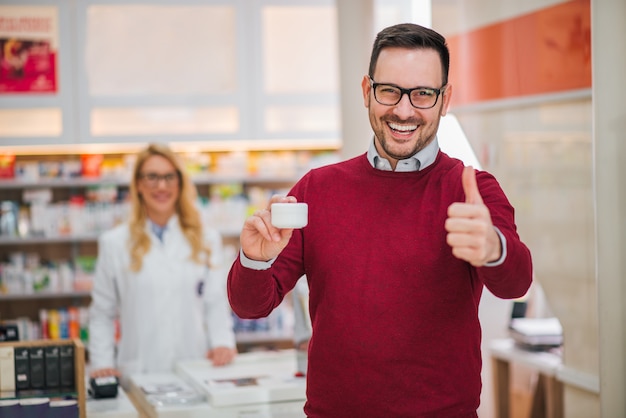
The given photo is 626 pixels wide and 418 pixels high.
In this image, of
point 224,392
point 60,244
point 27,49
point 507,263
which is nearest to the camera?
point 507,263

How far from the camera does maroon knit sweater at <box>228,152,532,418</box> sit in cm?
201

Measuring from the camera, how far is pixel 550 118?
396 centimetres

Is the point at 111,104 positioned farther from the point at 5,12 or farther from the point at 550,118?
the point at 550,118

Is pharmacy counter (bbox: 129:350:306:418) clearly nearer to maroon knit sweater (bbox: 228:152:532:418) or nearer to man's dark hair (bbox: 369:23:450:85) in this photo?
maroon knit sweater (bbox: 228:152:532:418)

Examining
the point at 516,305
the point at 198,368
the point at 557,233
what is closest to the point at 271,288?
the point at 198,368

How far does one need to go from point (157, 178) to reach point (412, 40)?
248 cm

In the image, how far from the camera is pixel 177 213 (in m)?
4.43

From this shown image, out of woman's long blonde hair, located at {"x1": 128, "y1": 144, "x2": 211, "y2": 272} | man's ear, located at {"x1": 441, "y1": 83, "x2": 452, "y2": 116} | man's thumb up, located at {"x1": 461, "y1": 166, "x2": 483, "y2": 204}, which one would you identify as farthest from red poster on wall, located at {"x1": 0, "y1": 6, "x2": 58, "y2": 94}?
man's thumb up, located at {"x1": 461, "y1": 166, "x2": 483, "y2": 204}

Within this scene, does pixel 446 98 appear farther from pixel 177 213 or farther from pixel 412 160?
pixel 177 213

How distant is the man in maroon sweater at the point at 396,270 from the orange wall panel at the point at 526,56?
1.71 meters

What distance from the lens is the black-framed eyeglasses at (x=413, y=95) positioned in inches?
80.4

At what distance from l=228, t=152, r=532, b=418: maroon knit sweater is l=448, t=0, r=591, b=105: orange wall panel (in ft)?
5.82

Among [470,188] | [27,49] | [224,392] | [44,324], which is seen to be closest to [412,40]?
[470,188]

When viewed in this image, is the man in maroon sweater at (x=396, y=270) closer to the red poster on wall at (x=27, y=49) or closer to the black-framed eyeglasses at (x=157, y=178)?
the black-framed eyeglasses at (x=157, y=178)
